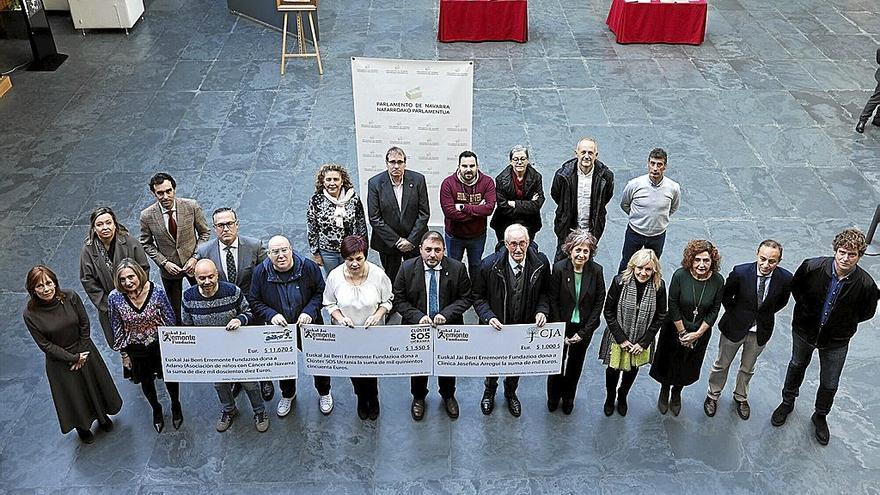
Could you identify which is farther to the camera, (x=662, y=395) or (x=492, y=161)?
(x=492, y=161)

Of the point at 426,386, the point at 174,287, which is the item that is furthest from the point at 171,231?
the point at 426,386

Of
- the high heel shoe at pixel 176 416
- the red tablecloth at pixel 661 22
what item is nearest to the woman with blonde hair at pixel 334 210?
the high heel shoe at pixel 176 416

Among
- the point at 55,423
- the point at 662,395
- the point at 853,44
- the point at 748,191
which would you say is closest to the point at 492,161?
the point at 748,191

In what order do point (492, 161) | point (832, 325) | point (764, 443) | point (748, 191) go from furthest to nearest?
point (492, 161)
point (748, 191)
point (764, 443)
point (832, 325)

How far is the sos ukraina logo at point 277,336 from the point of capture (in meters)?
5.51

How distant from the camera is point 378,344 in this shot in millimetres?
5586

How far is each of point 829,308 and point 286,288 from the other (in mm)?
3801

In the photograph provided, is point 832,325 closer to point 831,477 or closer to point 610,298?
point 831,477

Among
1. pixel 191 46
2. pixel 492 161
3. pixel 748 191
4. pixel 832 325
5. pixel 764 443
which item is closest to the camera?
pixel 832 325

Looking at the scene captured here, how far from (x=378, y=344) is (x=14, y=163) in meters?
6.69

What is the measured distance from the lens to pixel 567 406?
6105mm

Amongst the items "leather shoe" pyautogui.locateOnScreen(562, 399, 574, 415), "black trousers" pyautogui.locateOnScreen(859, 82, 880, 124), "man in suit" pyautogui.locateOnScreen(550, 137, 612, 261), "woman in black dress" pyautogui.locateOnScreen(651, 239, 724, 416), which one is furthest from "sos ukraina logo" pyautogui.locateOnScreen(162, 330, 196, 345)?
"black trousers" pyautogui.locateOnScreen(859, 82, 880, 124)

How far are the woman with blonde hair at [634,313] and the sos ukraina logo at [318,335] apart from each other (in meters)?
1.98

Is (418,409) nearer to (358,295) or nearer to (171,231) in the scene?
(358,295)
